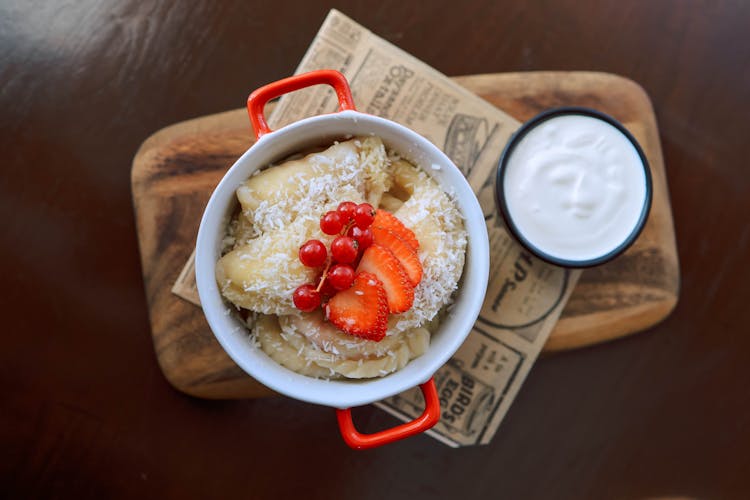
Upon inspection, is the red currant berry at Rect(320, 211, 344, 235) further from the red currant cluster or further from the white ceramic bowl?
the white ceramic bowl

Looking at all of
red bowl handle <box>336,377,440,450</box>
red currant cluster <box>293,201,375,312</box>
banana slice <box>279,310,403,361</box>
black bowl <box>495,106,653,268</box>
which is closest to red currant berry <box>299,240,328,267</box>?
red currant cluster <box>293,201,375,312</box>

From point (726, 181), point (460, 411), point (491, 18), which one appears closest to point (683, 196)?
point (726, 181)

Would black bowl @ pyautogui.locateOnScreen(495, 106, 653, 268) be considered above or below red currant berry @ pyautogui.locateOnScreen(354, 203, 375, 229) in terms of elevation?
above

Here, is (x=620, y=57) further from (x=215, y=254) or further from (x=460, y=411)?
(x=215, y=254)

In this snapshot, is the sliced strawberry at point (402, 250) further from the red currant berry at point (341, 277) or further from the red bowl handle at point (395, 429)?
the red bowl handle at point (395, 429)

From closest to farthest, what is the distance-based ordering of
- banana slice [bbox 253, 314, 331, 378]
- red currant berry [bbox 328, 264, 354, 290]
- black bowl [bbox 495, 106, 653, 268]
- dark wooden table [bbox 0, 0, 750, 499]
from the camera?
1. red currant berry [bbox 328, 264, 354, 290]
2. banana slice [bbox 253, 314, 331, 378]
3. black bowl [bbox 495, 106, 653, 268]
4. dark wooden table [bbox 0, 0, 750, 499]

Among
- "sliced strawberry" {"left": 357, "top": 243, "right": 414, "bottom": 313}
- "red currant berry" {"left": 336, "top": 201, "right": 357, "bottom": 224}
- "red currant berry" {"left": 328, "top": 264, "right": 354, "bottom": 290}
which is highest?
"red currant berry" {"left": 336, "top": 201, "right": 357, "bottom": 224}
